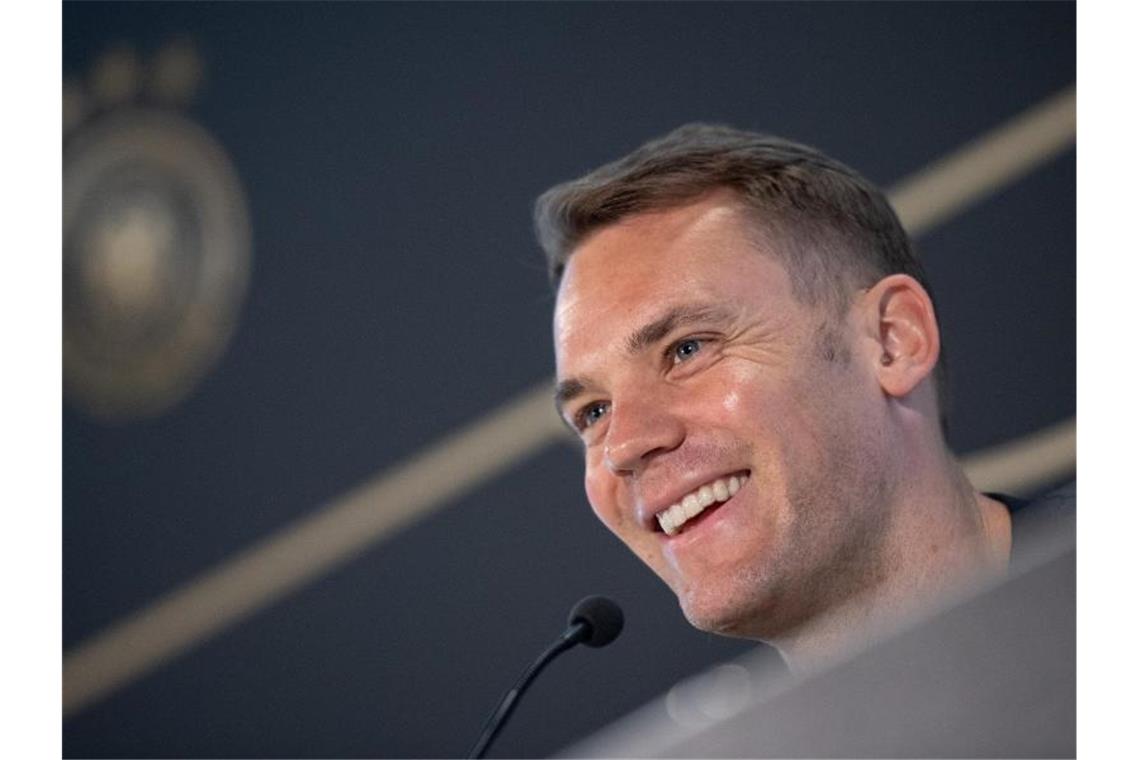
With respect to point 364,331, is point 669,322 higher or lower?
lower

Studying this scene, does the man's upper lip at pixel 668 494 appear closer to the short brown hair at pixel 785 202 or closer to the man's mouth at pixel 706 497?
the man's mouth at pixel 706 497

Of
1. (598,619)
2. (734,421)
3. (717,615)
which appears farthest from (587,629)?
(734,421)

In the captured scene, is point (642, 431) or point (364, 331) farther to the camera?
point (364, 331)

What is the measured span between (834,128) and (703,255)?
64cm

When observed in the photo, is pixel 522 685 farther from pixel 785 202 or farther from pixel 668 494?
pixel 785 202

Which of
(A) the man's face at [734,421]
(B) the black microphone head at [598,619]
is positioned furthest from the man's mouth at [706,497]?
(B) the black microphone head at [598,619]

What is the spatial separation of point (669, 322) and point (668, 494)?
19 cm

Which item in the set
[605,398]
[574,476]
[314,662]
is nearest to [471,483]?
[574,476]

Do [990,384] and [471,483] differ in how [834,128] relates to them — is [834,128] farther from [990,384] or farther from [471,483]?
[471,483]

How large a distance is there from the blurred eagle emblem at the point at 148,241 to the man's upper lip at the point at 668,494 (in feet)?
3.32

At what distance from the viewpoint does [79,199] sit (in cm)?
224

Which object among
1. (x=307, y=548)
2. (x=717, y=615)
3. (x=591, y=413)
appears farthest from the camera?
(x=307, y=548)

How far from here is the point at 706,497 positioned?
4.77ft

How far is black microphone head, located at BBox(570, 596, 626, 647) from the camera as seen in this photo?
4.89 feet
